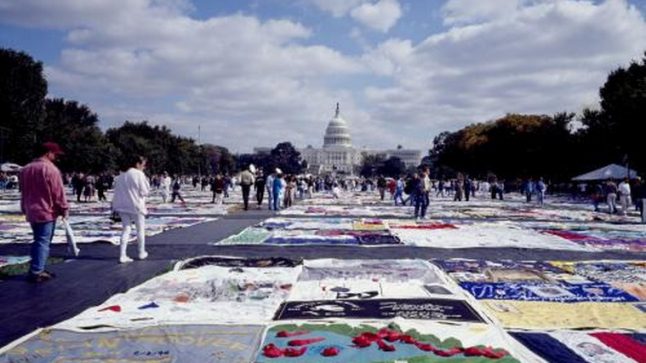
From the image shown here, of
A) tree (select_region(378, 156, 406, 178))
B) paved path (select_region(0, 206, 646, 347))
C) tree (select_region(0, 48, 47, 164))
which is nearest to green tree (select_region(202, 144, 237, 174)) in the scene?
tree (select_region(378, 156, 406, 178))

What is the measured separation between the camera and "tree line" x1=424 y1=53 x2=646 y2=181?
134 ft

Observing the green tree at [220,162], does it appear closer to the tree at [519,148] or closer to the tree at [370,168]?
the tree at [370,168]

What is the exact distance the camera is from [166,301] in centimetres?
645

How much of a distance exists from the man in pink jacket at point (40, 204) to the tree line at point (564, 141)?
3961cm

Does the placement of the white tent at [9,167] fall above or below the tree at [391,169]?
below

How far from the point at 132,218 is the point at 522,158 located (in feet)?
219

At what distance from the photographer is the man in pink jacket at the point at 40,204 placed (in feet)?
25.7

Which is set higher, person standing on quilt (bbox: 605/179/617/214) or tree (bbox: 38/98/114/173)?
tree (bbox: 38/98/114/173)

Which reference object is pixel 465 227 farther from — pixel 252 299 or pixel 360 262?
pixel 252 299

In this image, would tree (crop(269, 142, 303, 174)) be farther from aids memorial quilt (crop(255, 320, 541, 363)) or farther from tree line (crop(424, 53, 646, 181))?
aids memorial quilt (crop(255, 320, 541, 363))

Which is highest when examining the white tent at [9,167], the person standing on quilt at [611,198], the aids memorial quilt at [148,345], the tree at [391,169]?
the tree at [391,169]

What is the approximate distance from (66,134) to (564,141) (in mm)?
55411

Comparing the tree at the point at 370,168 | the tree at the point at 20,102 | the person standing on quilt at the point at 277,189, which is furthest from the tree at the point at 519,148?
the tree at the point at 370,168

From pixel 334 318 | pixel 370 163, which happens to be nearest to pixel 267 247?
pixel 334 318
